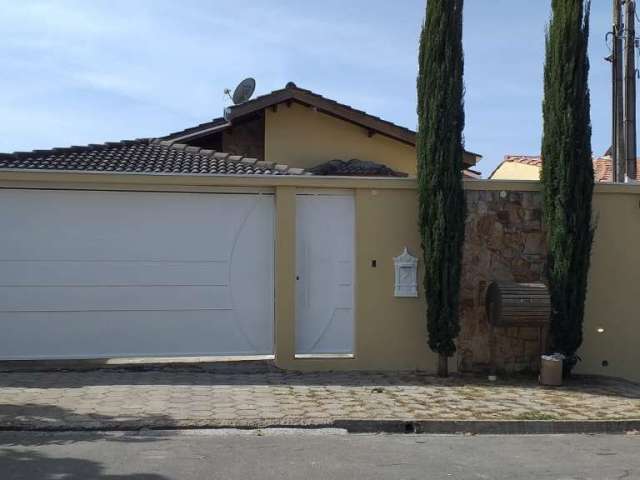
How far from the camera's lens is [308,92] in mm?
17203

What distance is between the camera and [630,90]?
597 inches

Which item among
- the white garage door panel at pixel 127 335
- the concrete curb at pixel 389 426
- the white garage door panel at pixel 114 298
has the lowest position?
the concrete curb at pixel 389 426

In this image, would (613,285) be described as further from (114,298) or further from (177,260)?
(114,298)

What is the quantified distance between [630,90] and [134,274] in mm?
10252

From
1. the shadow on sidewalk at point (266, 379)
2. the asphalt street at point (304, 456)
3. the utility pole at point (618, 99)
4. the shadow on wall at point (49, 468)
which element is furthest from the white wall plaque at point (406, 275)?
the utility pole at point (618, 99)

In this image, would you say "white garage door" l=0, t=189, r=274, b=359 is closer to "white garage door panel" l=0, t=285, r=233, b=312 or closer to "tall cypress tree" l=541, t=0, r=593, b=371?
"white garage door panel" l=0, t=285, r=233, b=312

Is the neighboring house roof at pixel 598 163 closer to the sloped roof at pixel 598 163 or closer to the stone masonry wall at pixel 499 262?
the sloped roof at pixel 598 163

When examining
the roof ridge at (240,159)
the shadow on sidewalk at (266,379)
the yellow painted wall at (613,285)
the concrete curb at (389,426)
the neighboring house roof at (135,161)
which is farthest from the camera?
the roof ridge at (240,159)

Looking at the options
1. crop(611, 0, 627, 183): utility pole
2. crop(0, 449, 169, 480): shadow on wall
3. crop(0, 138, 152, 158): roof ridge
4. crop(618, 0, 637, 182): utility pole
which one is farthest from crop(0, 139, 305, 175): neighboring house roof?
crop(618, 0, 637, 182): utility pole

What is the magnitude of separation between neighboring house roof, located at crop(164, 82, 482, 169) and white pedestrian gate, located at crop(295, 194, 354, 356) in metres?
5.91

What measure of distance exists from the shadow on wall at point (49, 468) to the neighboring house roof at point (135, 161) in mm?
5353

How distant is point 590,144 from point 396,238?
3169mm

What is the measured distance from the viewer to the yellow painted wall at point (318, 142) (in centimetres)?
1778

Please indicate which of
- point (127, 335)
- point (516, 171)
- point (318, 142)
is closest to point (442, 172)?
point (127, 335)
